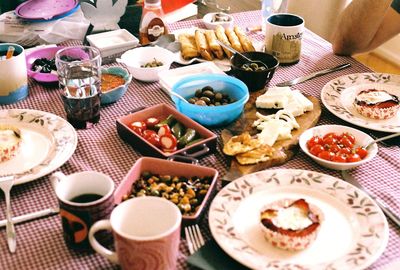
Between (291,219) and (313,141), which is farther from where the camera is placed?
(313,141)

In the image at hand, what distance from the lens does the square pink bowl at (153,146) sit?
1.20 metres

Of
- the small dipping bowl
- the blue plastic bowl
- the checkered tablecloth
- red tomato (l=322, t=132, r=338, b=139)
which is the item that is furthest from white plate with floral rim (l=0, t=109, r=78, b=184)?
red tomato (l=322, t=132, r=338, b=139)

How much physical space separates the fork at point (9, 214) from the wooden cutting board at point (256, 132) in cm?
44

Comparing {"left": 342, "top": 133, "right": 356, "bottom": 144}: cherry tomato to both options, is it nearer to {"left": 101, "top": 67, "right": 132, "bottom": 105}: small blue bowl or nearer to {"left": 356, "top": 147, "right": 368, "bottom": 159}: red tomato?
{"left": 356, "top": 147, "right": 368, "bottom": 159}: red tomato

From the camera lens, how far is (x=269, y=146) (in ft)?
4.00

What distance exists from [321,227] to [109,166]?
0.51 metres

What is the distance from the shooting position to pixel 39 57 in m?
1.65

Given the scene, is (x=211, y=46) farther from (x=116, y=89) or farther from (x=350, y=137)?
(x=350, y=137)

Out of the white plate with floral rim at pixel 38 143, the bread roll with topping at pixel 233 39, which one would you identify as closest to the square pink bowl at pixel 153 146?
the white plate with floral rim at pixel 38 143

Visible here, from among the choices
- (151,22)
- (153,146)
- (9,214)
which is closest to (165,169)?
(153,146)

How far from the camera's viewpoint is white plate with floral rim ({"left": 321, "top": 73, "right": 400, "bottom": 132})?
136 centimetres

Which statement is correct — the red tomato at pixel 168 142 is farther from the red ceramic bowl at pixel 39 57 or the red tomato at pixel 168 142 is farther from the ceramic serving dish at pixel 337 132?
the red ceramic bowl at pixel 39 57

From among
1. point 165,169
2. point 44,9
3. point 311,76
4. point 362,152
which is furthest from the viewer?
point 44,9

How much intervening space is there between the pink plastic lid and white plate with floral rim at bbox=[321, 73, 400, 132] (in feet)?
3.20
